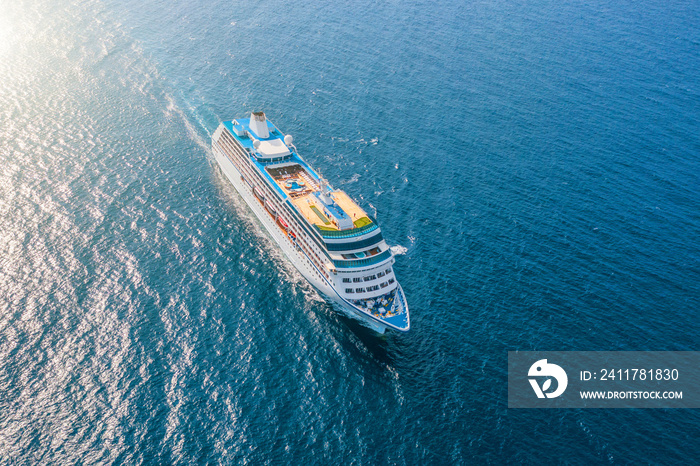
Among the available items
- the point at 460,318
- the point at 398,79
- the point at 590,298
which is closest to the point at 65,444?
the point at 460,318

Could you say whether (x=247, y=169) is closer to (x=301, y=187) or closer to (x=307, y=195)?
(x=301, y=187)

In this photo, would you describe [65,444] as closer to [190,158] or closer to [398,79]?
[190,158]

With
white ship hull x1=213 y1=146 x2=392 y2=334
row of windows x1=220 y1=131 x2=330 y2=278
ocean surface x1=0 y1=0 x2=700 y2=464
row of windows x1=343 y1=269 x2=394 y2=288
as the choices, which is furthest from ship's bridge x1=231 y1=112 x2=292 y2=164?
row of windows x1=343 y1=269 x2=394 y2=288
